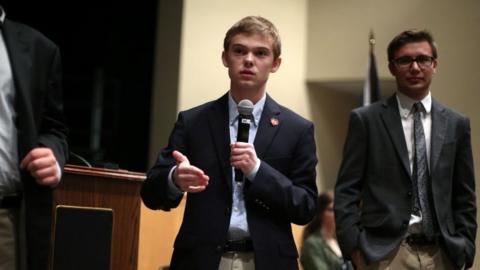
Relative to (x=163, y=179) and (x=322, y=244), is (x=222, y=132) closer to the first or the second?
(x=163, y=179)

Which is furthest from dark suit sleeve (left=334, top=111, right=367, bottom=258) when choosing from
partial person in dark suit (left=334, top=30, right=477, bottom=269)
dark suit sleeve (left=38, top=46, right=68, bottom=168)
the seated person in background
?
the seated person in background

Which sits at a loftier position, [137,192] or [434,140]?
[434,140]

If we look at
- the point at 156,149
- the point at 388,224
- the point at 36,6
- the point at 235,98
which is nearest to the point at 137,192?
the point at 235,98

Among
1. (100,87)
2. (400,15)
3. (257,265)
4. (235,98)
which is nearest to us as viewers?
(257,265)

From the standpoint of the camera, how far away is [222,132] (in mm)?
2396

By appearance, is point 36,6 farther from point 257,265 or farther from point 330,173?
point 257,265

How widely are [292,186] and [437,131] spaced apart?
2.53ft

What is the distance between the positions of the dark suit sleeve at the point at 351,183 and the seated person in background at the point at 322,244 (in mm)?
A: 2142

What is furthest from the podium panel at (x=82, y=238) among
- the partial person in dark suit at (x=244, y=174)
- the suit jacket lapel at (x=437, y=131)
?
the suit jacket lapel at (x=437, y=131)

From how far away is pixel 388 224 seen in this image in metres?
2.62

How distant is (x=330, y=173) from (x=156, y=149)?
1632 millimetres

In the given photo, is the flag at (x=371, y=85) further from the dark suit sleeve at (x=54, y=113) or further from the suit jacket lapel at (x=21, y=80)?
the suit jacket lapel at (x=21, y=80)

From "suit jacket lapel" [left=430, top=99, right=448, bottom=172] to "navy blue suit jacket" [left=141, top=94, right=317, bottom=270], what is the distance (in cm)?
55

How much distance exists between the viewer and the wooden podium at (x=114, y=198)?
113 inches
